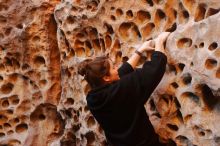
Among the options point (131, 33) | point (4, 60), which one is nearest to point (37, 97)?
point (4, 60)

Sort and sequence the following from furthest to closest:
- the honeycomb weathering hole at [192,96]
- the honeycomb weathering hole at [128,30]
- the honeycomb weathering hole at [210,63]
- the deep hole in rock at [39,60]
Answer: the deep hole in rock at [39,60], the honeycomb weathering hole at [128,30], the honeycomb weathering hole at [192,96], the honeycomb weathering hole at [210,63]

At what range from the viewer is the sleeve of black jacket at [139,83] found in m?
2.10

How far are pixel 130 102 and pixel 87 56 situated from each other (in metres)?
0.75

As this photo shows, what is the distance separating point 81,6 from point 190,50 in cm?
86

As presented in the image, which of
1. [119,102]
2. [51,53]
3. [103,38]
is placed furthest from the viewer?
[51,53]

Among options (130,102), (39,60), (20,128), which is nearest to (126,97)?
(130,102)

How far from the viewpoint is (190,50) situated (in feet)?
7.13

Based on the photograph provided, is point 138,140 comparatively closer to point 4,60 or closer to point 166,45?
point 166,45

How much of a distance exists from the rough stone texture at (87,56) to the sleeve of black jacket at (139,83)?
0.14m

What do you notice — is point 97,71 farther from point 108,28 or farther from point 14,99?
point 14,99

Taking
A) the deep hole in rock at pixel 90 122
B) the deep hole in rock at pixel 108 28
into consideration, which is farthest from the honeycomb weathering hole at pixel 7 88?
the deep hole in rock at pixel 108 28

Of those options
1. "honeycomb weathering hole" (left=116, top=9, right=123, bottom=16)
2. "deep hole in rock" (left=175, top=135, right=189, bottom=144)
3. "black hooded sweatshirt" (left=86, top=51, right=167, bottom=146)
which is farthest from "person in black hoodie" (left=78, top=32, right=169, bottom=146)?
"honeycomb weathering hole" (left=116, top=9, right=123, bottom=16)

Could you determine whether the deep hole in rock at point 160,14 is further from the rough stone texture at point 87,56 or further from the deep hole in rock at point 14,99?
the deep hole in rock at point 14,99

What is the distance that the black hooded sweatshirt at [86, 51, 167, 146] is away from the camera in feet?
6.91
